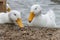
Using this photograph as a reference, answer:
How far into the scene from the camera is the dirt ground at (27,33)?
5602 mm

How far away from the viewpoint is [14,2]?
11.8m

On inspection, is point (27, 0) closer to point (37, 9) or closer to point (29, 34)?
point (37, 9)

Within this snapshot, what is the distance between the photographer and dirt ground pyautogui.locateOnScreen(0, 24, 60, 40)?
18.4 feet

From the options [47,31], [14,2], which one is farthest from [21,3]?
[47,31]

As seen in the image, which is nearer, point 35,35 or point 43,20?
point 35,35

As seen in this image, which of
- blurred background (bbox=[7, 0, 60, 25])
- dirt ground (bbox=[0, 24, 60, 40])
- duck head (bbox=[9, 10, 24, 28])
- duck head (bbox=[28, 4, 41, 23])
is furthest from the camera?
blurred background (bbox=[7, 0, 60, 25])

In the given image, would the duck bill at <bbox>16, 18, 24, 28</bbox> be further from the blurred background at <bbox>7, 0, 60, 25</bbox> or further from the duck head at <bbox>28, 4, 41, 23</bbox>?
the blurred background at <bbox>7, 0, 60, 25</bbox>

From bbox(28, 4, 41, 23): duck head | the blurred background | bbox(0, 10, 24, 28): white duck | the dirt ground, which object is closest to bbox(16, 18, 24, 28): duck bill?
bbox(0, 10, 24, 28): white duck

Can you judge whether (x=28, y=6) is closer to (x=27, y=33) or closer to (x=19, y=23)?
(x=19, y=23)

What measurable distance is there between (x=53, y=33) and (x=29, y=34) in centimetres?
52

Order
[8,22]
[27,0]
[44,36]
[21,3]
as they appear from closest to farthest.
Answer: [44,36] < [8,22] < [21,3] < [27,0]

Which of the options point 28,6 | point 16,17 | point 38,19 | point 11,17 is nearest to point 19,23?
point 16,17

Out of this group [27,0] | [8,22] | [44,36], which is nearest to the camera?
[44,36]

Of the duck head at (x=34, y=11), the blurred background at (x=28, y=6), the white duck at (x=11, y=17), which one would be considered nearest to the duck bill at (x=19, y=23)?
the white duck at (x=11, y=17)
